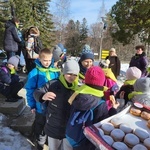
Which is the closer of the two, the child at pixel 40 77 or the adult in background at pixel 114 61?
the child at pixel 40 77

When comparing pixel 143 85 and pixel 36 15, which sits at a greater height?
pixel 36 15

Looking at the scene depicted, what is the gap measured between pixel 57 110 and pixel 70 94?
0.76ft

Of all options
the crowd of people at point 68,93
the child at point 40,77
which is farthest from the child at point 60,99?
the child at point 40,77

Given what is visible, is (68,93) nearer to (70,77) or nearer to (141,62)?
(70,77)

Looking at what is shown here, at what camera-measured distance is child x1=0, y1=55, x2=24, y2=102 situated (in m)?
4.48

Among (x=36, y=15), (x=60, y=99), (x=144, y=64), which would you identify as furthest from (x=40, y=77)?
(x=36, y=15)

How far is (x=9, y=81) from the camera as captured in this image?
4.51 m

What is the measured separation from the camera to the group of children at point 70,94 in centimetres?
216

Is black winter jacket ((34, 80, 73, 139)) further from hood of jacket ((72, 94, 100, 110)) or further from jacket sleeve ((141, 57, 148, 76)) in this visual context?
jacket sleeve ((141, 57, 148, 76))

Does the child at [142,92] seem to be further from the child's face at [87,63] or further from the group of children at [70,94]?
the child's face at [87,63]

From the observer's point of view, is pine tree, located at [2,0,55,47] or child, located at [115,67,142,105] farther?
pine tree, located at [2,0,55,47]

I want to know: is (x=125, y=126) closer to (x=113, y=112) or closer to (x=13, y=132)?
(x=113, y=112)

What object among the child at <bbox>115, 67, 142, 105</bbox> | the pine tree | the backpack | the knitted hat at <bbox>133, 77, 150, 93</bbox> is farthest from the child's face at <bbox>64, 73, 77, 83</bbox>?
the pine tree

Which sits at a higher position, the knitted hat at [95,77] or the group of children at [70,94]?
the knitted hat at [95,77]
